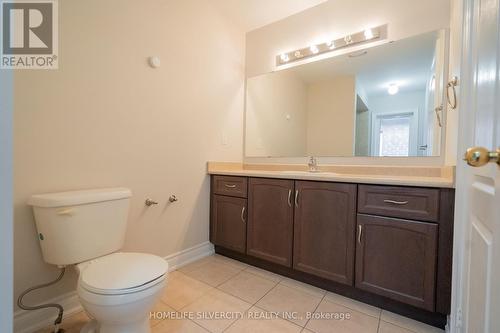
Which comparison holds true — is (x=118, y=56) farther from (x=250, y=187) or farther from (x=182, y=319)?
(x=182, y=319)

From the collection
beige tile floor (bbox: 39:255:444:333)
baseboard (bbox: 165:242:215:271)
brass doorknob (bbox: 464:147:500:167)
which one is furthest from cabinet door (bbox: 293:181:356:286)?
brass doorknob (bbox: 464:147:500:167)

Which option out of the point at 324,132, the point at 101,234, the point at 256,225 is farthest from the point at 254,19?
the point at 101,234

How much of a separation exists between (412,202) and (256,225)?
43.8 inches

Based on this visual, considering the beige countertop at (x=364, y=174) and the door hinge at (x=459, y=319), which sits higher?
the beige countertop at (x=364, y=174)

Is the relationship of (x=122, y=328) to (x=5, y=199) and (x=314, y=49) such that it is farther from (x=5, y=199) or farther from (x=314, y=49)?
(x=314, y=49)

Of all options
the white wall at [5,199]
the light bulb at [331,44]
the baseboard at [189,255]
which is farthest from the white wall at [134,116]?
the white wall at [5,199]

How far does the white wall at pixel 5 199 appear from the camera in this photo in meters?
0.39

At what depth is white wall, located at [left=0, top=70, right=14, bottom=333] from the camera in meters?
0.39

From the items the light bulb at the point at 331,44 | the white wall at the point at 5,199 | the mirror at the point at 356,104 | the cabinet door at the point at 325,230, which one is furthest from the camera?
the light bulb at the point at 331,44

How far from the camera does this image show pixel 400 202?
4.42ft

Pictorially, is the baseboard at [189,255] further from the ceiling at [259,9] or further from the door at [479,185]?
the ceiling at [259,9]

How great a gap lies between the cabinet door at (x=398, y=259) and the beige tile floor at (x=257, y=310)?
16 cm

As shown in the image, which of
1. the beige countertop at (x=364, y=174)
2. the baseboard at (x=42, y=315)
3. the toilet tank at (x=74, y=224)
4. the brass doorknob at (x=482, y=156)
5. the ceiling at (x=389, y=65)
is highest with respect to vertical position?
the ceiling at (x=389, y=65)

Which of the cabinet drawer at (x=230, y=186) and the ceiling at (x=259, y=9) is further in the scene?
the ceiling at (x=259, y=9)
